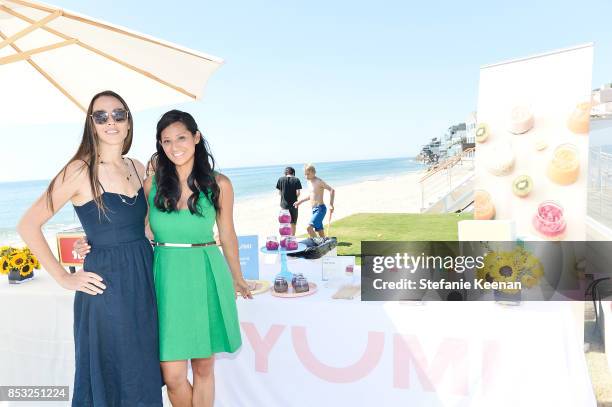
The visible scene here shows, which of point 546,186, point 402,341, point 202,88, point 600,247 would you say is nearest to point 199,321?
point 402,341

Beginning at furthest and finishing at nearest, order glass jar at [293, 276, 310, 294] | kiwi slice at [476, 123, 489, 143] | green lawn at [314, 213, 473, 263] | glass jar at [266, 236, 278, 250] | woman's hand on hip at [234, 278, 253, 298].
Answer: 1. green lawn at [314, 213, 473, 263]
2. kiwi slice at [476, 123, 489, 143]
3. glass jar at [266, 236, 278, 250]
4. glass jar at [293, 276, 310, 294]
5. woman's hand on hip at [234, 278, 253, 298]

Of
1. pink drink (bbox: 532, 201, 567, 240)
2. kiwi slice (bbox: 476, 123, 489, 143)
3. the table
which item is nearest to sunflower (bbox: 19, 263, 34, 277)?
the table

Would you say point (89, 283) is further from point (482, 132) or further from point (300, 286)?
point (482, 132)

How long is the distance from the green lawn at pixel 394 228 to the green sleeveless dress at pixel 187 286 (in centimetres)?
627

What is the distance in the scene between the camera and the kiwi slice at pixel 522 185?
3.38 metres

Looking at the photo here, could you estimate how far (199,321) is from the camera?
5.52 ft

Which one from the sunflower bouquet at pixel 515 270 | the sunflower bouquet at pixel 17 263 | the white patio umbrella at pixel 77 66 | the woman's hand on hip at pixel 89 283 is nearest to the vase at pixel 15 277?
the sunflower bouquet at pixel 17 263

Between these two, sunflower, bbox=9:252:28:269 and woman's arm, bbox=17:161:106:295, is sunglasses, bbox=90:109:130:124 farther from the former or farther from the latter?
sunflower, bbox=9:252:28:269

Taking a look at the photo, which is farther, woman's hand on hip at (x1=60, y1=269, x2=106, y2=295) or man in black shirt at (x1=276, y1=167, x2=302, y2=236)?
man in black shirt at (x1=276, y1=167, x2=302, y2=236)

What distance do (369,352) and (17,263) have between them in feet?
7.10

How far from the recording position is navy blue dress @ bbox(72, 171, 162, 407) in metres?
1.58

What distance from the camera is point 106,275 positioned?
62.8 inches

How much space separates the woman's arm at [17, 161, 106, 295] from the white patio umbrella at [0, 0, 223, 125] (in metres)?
0.63

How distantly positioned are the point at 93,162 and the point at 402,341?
5.18 ft
